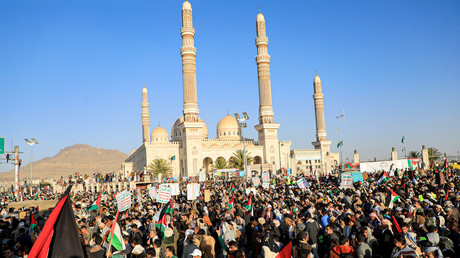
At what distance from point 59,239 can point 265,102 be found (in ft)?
183

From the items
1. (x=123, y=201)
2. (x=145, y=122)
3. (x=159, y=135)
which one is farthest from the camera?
(x=159, y=135)

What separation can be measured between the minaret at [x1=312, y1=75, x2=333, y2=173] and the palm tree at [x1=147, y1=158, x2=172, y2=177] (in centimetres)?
2661

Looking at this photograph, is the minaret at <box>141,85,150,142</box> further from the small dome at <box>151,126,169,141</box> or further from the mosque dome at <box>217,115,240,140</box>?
the mosque dome at <box>217,115,240,140</box>

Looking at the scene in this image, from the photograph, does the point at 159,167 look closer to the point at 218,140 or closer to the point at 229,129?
the point at 218,140

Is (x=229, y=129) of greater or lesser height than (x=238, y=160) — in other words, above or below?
above

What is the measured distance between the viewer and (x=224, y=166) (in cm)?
5831

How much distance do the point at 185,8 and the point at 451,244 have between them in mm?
54697

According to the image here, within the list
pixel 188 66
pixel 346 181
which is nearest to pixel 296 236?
pixel 346 181

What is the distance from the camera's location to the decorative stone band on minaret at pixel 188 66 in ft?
182

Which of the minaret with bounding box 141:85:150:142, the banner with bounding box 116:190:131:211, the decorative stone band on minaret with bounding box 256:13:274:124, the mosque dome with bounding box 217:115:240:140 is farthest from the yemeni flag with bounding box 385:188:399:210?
the minaret with bounding box 141:85:150:142

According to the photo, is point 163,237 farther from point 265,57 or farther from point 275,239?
point 265,57

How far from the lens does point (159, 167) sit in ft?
185

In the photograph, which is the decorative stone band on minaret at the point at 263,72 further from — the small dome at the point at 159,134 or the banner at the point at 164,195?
the banner at the point at 164,195

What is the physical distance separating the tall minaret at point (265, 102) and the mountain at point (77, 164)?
297 feet
